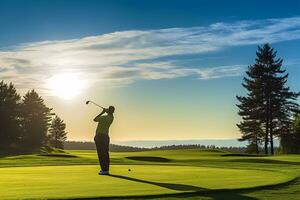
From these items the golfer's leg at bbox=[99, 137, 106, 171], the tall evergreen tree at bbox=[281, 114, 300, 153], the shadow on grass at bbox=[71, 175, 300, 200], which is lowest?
the shadow on grass at bbox=[71, 175, 300, 200]

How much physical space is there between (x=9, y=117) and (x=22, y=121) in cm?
484

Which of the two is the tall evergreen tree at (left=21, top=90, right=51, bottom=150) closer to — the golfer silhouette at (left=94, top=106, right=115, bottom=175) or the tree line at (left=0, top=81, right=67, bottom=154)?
the tree line at (left=0, top=81, right=67, bottom=154)

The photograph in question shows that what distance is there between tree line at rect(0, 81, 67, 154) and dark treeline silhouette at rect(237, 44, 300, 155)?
32144 millimetres

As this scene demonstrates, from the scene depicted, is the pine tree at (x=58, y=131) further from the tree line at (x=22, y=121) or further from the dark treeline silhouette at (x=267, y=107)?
the dark treeline silhouette at (x=267, y=107)

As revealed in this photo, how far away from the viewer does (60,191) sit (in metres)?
16.3

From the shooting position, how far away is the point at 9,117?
282ft

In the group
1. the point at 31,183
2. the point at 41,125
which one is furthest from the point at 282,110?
the point at 31,183

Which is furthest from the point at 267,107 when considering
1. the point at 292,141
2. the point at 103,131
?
the point at 103,131

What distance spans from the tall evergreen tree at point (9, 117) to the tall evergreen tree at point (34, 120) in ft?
8.52

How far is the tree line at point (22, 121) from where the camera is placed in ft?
280

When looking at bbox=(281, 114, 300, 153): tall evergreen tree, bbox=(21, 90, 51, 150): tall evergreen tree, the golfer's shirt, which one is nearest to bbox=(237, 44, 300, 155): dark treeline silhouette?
bbox=(281, 114, 300, 153): tall evergreen tree

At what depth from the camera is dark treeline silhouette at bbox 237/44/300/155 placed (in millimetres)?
85125

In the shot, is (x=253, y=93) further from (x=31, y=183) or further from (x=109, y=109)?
(x=31, y=183)

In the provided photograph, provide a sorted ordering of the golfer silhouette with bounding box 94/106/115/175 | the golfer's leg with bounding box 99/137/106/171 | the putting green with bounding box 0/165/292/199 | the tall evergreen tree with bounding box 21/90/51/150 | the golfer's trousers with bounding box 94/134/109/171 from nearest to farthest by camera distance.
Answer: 1. the putting green with bounding box 0/165/292/199
2. the golfer's leg with bounding box 99/137/106/171
3. the golfer's trousers with bounding box 94/134/109/171
4. the golfer silhouette with bounding box 94/106/115/175
5. the tall evergreen tree with bounding box 21/90/51/150
